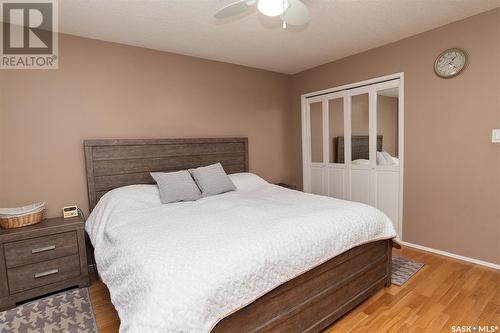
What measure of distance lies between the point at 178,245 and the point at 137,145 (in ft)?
6.02

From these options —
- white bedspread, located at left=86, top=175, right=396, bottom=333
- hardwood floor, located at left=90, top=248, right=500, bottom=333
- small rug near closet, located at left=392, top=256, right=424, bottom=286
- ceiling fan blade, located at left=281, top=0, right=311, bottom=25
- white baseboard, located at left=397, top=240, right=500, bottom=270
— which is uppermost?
ceiling fan blade, located at left=281, top=0, right=311, bottom=25

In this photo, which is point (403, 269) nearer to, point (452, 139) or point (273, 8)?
point (452, 139)

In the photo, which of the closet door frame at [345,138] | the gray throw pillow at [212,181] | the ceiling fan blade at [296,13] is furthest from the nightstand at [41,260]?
the closet door frame at [345,138]

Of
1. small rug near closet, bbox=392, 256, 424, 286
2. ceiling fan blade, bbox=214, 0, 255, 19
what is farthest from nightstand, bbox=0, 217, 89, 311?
small rug near closet, bbox=392, 256, 424, 286

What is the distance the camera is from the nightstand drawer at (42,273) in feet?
6.90

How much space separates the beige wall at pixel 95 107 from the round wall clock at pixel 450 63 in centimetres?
229

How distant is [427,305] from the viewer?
201 centimetres

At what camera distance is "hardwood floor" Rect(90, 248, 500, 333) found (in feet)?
5.93

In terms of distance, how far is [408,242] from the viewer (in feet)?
10.3

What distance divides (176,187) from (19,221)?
1291 millimetres

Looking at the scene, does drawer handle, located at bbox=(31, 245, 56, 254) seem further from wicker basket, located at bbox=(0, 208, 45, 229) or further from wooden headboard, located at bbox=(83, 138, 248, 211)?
wooden headboard, located at bbox=(83, 138, 248, 211)

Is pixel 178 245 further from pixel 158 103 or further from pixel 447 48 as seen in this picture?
pixel 447 48

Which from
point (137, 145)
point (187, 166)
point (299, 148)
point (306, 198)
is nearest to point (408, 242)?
point (306, 198)

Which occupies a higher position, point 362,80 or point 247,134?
point 362,80
